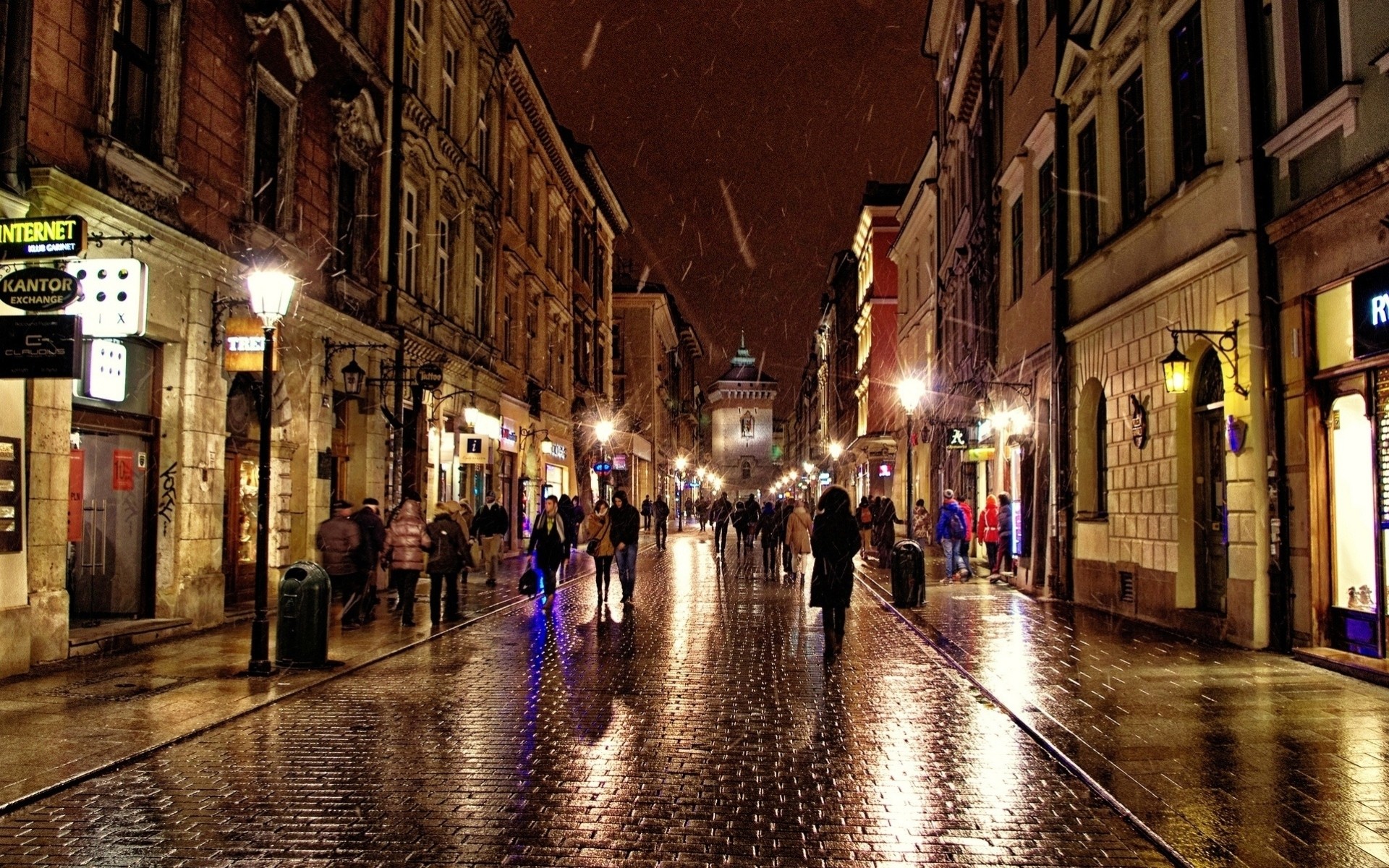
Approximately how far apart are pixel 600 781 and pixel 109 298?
815cm

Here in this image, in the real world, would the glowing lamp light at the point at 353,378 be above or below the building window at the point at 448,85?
below

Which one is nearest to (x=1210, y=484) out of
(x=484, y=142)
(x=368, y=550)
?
(x=368, y=550)

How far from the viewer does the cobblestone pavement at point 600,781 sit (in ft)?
18.7

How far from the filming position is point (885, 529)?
90.3 feet

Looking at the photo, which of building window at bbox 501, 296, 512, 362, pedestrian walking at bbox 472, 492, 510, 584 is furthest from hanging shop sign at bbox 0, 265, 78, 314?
building window at bbox 501, 296, 512, 362

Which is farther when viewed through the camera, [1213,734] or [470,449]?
[470,449]

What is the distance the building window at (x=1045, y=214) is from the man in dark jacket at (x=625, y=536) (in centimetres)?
906

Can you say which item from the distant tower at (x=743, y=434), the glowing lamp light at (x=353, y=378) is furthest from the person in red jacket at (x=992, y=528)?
the distant tower at (x=743, y=434)

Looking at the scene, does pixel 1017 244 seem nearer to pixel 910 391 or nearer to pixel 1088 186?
pixel 910 391

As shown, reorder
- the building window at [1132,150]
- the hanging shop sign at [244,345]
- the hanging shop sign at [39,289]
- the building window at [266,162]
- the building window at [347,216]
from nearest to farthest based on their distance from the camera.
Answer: the hanging shop sign at [39,289], the hanging shop sign at [244,345], the building window at [1132,150], the building window at [266,162], the building window at [347,216]

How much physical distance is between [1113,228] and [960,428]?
971cm

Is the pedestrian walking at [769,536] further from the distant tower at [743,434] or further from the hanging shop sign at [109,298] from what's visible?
the distant tower at [743,434]

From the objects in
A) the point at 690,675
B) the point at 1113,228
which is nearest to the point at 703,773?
the point at 690,675

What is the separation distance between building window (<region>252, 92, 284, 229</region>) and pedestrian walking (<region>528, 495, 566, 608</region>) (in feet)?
20.4
